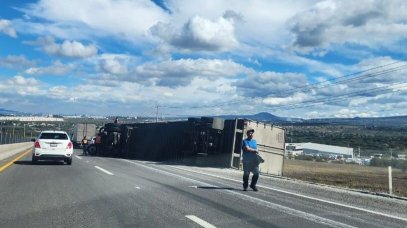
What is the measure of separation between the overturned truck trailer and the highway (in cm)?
1307

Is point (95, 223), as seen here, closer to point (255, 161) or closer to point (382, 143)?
point (255, 161)

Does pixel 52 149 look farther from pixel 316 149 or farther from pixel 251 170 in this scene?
pixel 316 149

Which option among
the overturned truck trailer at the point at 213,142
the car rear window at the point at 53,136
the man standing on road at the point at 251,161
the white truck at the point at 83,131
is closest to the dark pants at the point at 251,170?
the man standing on road at the point at 251,161

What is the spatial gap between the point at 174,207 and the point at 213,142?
1972cm

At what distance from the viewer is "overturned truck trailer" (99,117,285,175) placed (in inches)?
1109

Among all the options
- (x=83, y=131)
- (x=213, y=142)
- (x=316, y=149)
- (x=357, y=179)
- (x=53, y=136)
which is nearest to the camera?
(x=53, y=136)

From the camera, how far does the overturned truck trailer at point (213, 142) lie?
28172 millimetres

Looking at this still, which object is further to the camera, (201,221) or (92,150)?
(92,150)

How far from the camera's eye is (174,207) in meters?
10.3

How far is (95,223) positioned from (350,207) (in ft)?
20.0

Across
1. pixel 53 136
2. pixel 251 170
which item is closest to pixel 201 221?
pixel 251 170

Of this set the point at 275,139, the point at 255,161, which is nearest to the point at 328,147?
the point at 275,139

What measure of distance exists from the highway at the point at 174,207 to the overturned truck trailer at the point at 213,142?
13075 millimetres

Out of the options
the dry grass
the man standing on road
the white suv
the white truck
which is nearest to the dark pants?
the man standing on road
